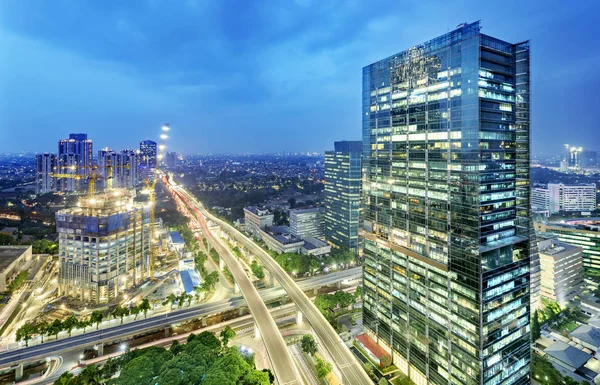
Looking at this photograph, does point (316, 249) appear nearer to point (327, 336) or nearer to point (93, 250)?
point (327, 336)

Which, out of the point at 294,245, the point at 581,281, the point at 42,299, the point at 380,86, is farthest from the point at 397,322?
the point at 42,299

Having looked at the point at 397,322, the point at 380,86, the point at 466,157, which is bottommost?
the point at 397,322

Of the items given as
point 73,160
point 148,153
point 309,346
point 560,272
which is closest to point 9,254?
point 309,346

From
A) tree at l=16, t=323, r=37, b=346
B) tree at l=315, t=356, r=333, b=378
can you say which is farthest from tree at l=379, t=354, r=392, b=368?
tree at l=16, t=323, r=37, b=346

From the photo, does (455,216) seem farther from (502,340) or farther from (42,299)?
(42,299)

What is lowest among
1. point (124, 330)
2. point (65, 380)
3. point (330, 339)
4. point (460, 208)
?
point (124, 330)

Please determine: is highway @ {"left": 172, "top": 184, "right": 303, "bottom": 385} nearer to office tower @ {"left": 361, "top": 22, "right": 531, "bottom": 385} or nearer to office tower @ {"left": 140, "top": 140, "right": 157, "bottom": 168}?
office tower @ {"left": 361, "top": 22, "right": 531, "bottom": 385}
